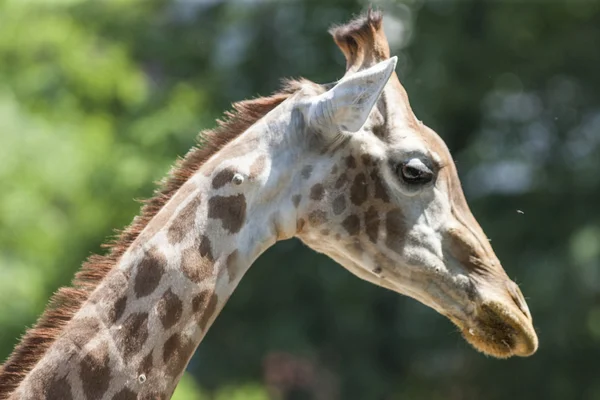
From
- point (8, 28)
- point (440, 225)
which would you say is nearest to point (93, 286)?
point (440, 225)

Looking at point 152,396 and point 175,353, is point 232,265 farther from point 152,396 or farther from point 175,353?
point 152,396

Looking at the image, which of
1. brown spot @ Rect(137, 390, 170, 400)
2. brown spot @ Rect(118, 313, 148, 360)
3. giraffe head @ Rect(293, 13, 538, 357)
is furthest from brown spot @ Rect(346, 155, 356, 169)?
brown spot @ Rect(137, 390, 170, 400)

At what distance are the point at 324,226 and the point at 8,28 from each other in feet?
47.3

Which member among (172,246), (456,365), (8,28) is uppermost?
(172,246)

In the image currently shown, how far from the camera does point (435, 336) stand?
2094 cm

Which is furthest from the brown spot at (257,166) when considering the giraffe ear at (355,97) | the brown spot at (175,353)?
the brown spot at (175,353)

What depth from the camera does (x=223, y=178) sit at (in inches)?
174

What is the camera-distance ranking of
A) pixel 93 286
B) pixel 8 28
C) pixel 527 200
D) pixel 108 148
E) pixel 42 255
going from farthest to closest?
pixel 527 200
pixel 8 28
pixel 108 148
pixel 42 255
pixel 93 286

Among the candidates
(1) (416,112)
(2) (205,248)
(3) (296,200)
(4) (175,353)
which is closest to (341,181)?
(3) (296,200)

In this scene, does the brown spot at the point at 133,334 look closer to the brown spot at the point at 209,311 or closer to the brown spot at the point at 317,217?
the brown spot at the point at 209,311

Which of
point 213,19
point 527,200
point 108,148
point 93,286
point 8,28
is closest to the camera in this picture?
point 93,286

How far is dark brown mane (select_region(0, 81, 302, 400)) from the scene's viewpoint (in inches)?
162

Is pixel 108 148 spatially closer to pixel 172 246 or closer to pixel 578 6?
pixel 578 6

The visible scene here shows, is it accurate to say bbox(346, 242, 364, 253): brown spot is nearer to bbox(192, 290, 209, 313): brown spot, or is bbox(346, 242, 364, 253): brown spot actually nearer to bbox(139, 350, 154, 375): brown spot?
bbox(192, 290, 209, 313): brown spot
